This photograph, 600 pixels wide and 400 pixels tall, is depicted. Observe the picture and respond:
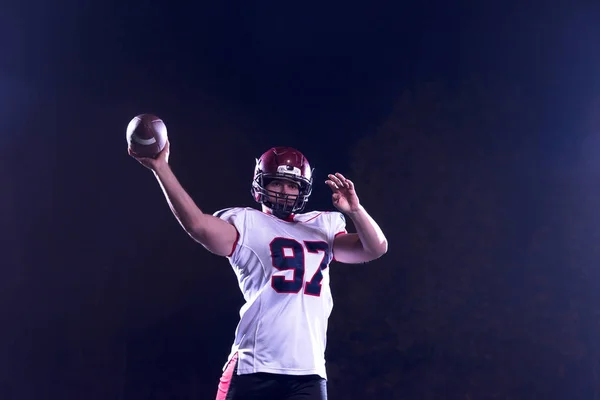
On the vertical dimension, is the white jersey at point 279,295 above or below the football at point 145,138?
below

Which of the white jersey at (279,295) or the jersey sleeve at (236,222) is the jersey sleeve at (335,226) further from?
the jersey sleeve at (236,222)

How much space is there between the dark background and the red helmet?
1295mm

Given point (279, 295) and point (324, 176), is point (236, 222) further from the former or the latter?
point (324, 176)

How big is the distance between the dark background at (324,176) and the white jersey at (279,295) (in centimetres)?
142

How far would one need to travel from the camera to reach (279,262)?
2.31m

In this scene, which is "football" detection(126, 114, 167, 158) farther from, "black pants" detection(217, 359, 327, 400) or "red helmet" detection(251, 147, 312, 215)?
"black pants" detection(217, 359, 327, 400)

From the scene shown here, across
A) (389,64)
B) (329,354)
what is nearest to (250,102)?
(389,64)

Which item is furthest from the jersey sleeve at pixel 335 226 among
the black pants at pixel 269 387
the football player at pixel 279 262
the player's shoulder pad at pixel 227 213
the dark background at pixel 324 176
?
the dark background at pixel 324 176

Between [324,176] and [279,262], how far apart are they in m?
1.65

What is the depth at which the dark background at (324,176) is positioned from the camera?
3.61 metres

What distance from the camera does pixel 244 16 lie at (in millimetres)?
3996

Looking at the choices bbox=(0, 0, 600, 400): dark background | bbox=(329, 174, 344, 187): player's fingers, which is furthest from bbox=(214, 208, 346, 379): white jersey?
bbox=(0, 0, 600, 400): dark background

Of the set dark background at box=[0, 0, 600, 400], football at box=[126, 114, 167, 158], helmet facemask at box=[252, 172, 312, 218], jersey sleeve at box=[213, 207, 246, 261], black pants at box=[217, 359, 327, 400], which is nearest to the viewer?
football at box=[126, 114, 167, 158]

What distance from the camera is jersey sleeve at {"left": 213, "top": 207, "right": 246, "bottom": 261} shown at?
234 centimetres
